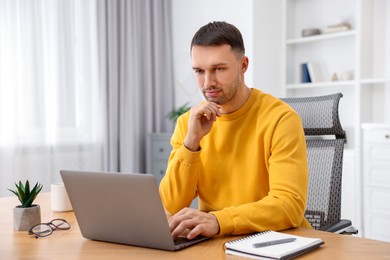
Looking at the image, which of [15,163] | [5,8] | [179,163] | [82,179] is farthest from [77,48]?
[82,179]

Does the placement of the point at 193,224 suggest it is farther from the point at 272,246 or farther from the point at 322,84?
the point at 322,84

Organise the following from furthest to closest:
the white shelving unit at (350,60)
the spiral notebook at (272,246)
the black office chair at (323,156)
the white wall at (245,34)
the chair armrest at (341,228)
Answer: the white wall at (245,34), the white shelving unit at (350,60), the black office chair at (323,156), the chair armrest at (341,228), the spiral notebook at (272,246)

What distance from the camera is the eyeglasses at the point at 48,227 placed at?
4.26 ft

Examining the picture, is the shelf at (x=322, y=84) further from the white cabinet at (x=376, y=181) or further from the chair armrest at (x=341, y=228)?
the chair armrest at (x=341, y=228)

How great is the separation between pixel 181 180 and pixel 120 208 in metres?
0.39

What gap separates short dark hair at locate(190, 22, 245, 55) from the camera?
1.45m

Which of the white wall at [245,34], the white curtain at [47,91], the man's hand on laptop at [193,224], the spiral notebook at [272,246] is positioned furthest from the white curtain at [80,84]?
the spiral notebook at [272,246]

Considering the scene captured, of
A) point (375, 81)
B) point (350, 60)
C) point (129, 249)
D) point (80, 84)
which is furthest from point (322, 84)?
point (129, 249)

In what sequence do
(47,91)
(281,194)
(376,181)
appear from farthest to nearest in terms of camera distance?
1. (47,91)
2. (376,181)
3. (281,194)

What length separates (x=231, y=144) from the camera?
1.53 m

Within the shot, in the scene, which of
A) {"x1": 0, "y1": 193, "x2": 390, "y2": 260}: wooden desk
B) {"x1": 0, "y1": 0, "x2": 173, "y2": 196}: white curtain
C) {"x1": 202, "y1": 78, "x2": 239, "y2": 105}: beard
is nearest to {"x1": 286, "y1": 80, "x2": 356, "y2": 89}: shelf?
Answer: {"x1": 0, "y1": 0, "x2": 173, "y2": 196}: white curtain

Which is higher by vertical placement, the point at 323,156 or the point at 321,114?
the point at 321,114

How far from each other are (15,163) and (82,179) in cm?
278

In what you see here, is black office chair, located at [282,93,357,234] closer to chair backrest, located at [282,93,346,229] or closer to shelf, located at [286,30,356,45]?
A: chair backrest, located at [282,93,346,229]
